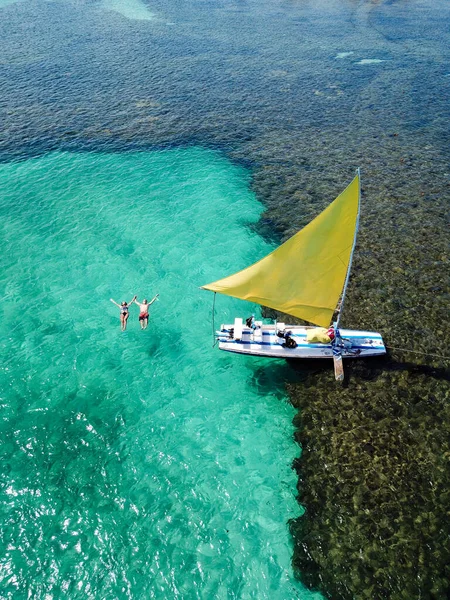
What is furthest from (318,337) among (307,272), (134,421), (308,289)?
(134,421)

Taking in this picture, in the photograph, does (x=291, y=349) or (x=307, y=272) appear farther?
(x=291, y=349)

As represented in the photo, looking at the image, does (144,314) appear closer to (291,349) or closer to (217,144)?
(291,349)

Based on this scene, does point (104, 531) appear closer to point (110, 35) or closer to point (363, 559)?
point (363, 559)

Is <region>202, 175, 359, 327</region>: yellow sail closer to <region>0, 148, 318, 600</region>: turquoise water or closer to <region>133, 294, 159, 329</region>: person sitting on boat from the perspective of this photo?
<region>0, 148, 318, 600</region>: turquoise water

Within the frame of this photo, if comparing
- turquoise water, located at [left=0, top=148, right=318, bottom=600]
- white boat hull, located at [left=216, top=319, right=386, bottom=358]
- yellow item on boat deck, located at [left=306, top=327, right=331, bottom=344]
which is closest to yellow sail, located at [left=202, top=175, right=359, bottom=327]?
yellow item on boat deck, located at [left=306, top=327, right=331, bottom=344]

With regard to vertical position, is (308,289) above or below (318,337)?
above

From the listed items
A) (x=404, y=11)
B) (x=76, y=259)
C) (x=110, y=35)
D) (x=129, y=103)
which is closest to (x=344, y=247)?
(x=76, y=259)

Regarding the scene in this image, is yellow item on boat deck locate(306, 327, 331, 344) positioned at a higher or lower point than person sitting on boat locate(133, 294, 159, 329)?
higher
